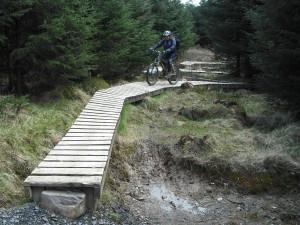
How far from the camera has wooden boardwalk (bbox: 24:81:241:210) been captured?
4.07m

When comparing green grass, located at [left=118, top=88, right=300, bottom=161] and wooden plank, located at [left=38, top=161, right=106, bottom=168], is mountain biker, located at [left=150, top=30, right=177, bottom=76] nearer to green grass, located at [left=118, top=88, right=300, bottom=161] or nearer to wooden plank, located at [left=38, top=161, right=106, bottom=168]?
green grass, located at [left=118, top=88, right=300, bottom=161]

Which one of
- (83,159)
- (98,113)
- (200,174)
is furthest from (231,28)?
(83,159)

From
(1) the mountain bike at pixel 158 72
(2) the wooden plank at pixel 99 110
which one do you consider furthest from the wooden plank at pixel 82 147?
(1) the mountain bike at pixel 158 72

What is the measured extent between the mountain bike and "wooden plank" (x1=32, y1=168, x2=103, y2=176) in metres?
8.33

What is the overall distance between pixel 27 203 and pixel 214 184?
3.12m

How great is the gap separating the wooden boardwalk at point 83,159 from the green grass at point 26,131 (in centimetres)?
40

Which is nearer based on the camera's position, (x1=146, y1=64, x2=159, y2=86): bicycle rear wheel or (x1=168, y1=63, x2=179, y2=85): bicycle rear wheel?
(x1=146, y1=64, x2=159, y2=86): bicycle rear wheel

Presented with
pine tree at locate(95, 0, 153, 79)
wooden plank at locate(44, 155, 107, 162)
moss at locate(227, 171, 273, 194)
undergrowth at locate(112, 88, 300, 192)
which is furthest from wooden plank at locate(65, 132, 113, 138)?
pine tree at locate(95, 0, 153, 79)

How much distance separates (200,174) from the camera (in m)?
6.27

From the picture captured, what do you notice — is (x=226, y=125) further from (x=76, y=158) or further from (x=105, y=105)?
(x=76, y=158)

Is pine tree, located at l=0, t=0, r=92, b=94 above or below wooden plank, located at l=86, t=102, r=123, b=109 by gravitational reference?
above

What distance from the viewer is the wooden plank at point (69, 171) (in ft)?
14.1

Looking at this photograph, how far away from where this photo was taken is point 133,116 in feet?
31.0

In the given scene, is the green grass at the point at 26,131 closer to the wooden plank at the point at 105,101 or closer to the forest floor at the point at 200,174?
the wooden plank at the point at 105,101
